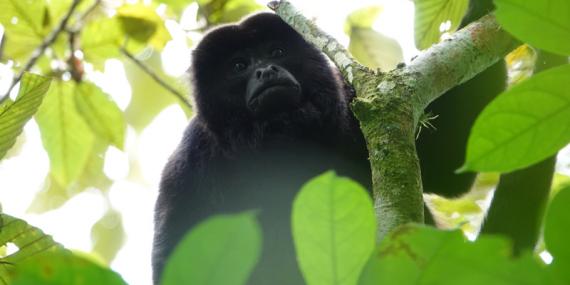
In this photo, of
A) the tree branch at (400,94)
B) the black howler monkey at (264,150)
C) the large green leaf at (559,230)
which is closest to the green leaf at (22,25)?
the black howler monkey at (264,150)

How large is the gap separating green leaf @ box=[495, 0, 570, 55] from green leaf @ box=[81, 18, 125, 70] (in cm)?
338

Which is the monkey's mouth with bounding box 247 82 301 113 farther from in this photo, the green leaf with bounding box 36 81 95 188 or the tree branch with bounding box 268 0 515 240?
the tree branch with bounding box 268 0 515 240

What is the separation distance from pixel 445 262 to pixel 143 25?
12.5 feet

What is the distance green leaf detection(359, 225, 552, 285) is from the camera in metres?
0.83

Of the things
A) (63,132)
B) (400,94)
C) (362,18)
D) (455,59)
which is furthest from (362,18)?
(400,94)

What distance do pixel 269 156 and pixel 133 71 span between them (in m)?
1.44

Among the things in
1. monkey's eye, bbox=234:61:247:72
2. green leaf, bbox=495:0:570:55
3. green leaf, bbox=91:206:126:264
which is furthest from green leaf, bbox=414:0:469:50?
green leaf, bbox=91:206:126:264

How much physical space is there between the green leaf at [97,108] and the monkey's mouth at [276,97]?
0.78m

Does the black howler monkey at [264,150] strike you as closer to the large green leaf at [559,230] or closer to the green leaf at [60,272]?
the large green leaf at [559,230]

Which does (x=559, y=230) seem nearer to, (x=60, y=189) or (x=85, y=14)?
(x=85, y=14)

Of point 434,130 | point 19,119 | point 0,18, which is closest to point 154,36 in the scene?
point 0,18

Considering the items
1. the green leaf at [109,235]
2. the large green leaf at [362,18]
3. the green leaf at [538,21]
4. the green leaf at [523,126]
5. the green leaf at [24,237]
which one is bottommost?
the green leaf at [109,235]

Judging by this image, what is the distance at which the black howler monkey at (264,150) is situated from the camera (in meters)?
4.02

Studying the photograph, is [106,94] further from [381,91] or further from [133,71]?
[381,91]
